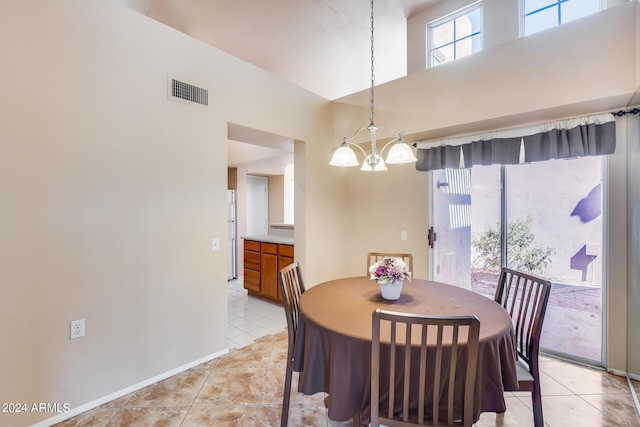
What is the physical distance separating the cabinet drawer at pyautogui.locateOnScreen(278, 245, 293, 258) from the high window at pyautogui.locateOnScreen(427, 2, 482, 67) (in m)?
2.98

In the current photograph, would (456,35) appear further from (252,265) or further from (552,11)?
(252,265)

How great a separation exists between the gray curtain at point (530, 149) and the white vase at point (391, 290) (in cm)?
191

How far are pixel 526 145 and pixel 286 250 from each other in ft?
9.93

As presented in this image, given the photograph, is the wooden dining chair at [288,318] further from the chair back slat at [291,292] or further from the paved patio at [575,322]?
the paved patio at [575,322]

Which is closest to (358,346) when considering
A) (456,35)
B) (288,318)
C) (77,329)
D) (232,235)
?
(288,318)

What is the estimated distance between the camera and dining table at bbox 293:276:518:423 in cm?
137

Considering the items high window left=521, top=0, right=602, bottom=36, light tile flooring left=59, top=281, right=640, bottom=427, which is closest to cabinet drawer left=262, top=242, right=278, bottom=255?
light tile flooring left=59, top=281, right=640, bottom=427

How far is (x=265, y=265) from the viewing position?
444 centimetres

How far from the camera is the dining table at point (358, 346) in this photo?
54.0 inches

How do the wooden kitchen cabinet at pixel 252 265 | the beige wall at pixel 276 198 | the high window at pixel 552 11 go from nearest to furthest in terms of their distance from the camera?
the high window at pixel 552 11 → the wooden kitchen cabinet at pixel 252 265 → the beige wall at pixel 276 198

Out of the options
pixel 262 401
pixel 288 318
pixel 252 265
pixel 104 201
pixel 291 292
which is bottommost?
pixel 262 401

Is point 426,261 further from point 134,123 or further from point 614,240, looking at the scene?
point 134,123

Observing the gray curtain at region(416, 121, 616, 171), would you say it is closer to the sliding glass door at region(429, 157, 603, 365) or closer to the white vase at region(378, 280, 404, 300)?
the sliding glass door at region(429, 157, 603, 365)

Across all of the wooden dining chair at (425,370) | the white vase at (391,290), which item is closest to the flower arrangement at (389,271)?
the white vase at (391,290)
